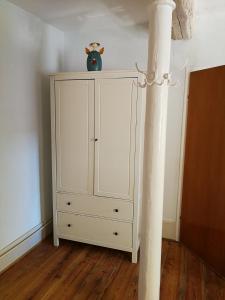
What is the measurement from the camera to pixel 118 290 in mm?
1985

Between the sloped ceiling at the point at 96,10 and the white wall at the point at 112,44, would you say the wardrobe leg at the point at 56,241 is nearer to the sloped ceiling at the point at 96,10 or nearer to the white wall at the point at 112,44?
the white wall at the point at 112,44

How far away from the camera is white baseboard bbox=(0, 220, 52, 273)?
2217mm

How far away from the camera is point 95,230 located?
96.9 inches

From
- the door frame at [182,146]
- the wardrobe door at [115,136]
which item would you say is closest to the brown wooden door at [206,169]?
the door frame at [182,146]

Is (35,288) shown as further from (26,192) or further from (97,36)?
(97,36)

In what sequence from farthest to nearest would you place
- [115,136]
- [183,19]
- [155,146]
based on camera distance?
[115,136], [183,19], [155,146]

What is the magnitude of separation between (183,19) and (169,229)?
2.07 meters

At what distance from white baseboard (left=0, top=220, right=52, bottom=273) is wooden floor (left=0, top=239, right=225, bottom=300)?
0.06m

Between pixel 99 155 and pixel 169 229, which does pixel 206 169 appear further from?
pixel 99 155

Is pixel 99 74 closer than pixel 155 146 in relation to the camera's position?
No

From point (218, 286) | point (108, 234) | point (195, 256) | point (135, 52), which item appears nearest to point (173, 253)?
point (195, 256)

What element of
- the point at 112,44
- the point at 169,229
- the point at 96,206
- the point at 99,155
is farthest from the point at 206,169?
the point at 112,44

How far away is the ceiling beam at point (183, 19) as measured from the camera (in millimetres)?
1640

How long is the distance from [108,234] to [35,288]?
780 mm
